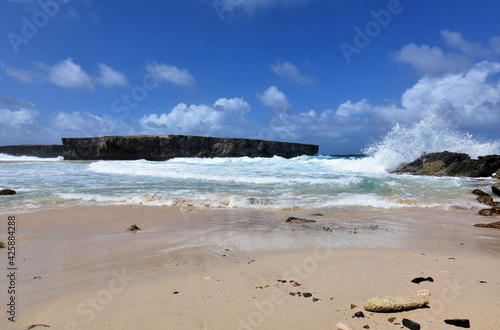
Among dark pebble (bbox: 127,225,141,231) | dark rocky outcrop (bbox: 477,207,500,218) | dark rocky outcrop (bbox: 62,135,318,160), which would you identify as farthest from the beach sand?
dark rocky outcrop (bbox: 62,135,318,160)

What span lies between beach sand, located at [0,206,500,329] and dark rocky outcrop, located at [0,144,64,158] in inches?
2253

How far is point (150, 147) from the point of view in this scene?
121 ft

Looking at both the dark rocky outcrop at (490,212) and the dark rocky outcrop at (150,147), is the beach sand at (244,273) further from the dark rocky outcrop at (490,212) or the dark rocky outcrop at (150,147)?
the dark rocky outcrop at (150,147)

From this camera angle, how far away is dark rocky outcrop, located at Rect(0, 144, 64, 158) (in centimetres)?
5150

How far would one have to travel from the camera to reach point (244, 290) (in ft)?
7.15

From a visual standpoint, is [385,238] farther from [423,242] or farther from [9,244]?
[9,244]

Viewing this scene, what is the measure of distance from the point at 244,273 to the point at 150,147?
37.0m

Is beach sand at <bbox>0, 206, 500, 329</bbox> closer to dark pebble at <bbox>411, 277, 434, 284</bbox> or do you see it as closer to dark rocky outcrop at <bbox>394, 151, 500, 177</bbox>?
dark pebble at <bbox>411, 277, 434, 284</bbox>

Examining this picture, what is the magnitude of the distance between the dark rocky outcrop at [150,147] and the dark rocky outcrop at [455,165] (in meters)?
27.7

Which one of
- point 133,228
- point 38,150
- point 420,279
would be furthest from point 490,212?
point 38,150

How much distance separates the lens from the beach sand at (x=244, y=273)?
1.79m

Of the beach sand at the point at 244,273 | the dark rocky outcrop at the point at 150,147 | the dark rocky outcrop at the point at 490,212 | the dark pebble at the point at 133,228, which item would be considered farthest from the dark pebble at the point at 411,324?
the dark rocky outcrop at the point at 150,147

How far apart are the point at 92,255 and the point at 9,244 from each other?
140cm

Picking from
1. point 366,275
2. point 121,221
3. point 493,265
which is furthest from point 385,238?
point 121,221
